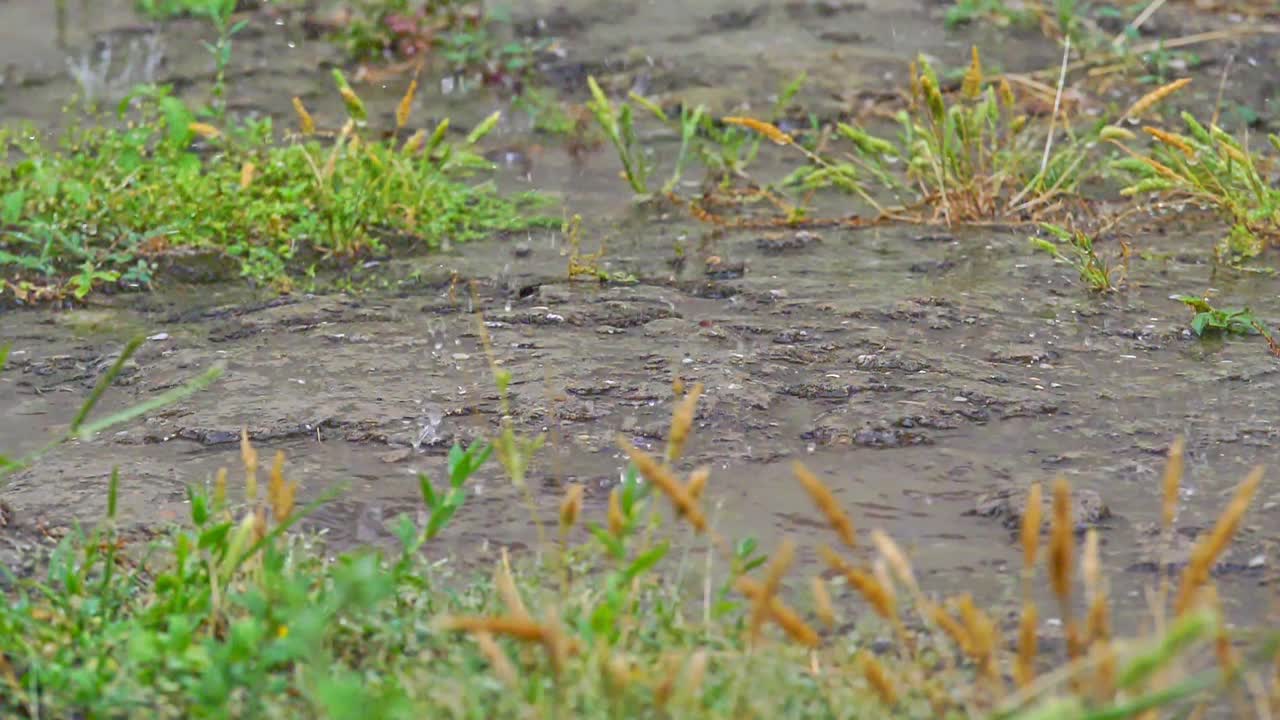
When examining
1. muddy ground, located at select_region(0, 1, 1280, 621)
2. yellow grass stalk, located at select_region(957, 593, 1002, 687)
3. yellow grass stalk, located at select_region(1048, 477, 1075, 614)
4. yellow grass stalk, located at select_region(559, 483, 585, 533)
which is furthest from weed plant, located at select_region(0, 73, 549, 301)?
yellow grass stalk, located at select_region(1048, 477, 1075, 614)

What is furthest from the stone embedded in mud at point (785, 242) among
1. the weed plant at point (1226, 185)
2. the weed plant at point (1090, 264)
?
A: the weed plant at point (1226, 185)

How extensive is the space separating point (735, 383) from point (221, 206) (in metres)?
2.05

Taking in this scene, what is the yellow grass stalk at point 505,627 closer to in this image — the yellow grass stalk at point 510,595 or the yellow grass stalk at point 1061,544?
the yellow grass stalk at point 510,595

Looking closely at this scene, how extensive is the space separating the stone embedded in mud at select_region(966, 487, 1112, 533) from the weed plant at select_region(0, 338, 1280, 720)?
15 centimetres

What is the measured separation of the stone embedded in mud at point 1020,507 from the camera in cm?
307

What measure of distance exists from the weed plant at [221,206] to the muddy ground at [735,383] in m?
0.14

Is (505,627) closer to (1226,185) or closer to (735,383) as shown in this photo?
(735,383)

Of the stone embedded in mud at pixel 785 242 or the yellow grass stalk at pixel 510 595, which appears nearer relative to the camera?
the yellow grass stalk at pixel 510 595

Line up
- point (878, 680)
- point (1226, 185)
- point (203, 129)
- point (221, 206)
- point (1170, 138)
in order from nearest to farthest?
point (878, 680), point (1170, 138), point (1226, 185), point (221, 206), point (203, 129)

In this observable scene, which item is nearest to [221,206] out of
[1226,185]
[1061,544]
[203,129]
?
[203,129]

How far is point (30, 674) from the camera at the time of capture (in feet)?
7.80

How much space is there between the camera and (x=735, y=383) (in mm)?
3799

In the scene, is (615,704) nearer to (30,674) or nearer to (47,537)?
(30,674)

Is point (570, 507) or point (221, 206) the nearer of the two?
point (570, 507)
